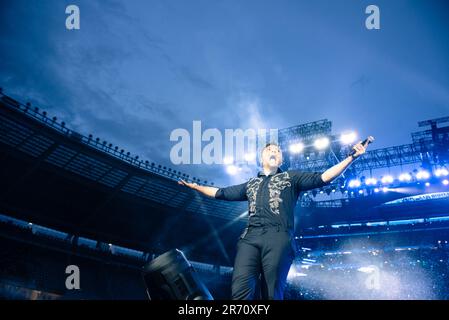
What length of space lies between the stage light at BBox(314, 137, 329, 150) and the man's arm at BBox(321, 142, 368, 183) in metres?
22.7

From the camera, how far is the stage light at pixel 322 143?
2438cm

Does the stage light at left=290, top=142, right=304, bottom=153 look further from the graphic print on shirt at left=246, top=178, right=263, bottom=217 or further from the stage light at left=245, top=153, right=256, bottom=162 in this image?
the graphic print on shirt at left=246, top=178, right=263, bottom=217

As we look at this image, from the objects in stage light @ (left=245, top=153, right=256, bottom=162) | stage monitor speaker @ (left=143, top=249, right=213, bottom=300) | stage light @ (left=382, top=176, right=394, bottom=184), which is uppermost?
stage light @ (left=245, top=153, right=256, bottom=162)

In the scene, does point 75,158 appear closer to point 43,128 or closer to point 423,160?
point 43,128

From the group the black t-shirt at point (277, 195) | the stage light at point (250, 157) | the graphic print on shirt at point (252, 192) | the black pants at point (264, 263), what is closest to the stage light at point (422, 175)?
the stage light at point (250, 157)

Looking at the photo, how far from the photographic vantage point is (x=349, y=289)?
27.1 meters

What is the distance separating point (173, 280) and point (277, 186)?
47.3 inches

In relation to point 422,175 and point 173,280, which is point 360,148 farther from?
point 422,175

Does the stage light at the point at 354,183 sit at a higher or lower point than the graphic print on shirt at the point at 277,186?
higher

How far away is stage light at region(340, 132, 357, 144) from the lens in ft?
76.4

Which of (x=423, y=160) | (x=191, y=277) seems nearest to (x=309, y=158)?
(x=423, y=160)

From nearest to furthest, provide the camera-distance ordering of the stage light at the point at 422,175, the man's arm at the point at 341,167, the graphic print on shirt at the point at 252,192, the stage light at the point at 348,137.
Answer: the man's arm at the point at 341,167
the graphic print on shirt at the point at 252,192
the stage light at the point at 422,175
the stage light at the point at 348,137

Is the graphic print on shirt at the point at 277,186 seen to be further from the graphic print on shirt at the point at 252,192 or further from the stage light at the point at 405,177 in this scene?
the stage light at the point at 405,177

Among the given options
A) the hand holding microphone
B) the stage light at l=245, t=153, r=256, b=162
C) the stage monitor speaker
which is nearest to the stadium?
the stage light at l=245, t=153, r=256, b=162
